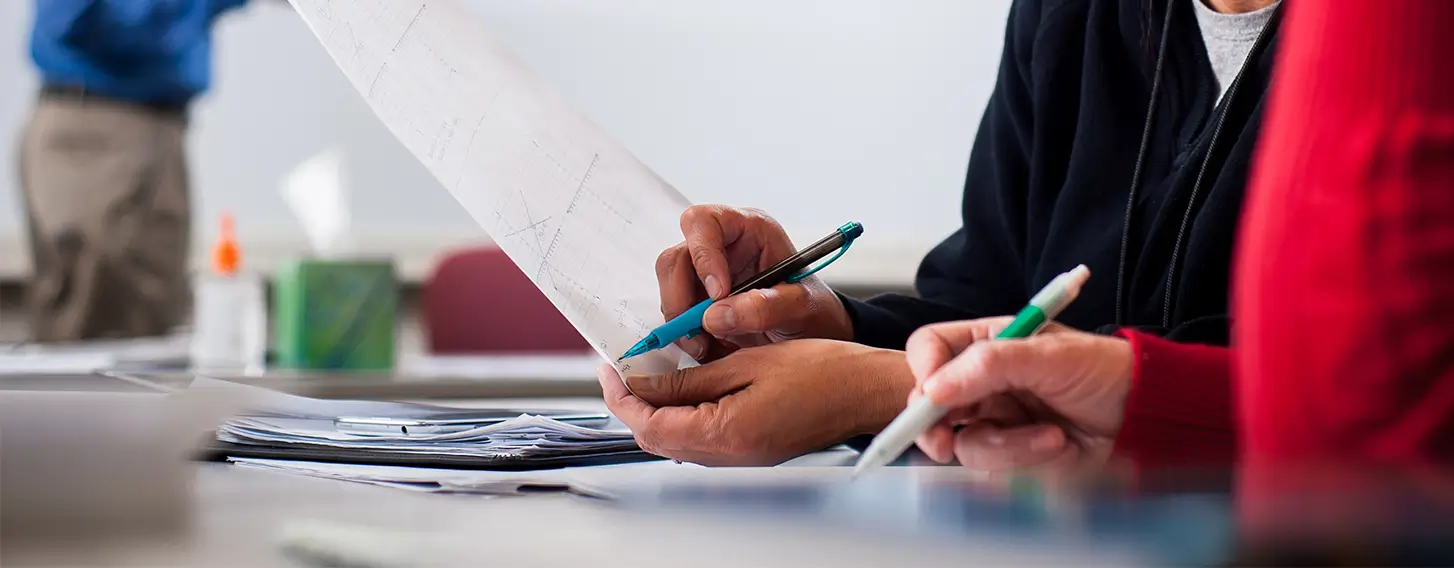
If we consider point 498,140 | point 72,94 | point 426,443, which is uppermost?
point 72,94

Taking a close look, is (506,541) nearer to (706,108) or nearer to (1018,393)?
(1018,393)

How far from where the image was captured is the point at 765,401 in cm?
62

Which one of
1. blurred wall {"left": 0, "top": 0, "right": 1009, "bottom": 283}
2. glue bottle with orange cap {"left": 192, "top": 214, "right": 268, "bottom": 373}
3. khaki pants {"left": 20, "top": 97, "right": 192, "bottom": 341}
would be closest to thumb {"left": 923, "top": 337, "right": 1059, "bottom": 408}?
glue bottle with orange cap {"left": 192, "top": 214, "right": 268, "bottom": 373}

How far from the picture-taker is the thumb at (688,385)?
65 centimetres

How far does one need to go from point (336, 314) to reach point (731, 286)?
70 centimetres

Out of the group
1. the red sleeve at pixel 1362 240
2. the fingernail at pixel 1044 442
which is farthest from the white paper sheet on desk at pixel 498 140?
the red sleeve at pixel 1362 240

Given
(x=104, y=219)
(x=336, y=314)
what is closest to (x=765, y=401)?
(x=336, y=314)

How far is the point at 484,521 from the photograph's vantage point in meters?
0.37

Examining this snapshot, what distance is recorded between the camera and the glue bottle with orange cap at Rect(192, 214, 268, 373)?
4.51 feet

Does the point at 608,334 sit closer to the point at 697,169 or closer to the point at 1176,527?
the point at 1176,527

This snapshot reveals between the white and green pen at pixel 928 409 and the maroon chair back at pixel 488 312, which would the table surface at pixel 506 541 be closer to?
the white and green pen at pixel 928 409

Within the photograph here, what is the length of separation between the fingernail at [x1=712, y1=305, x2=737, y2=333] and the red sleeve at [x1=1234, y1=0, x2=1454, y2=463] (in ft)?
1.07

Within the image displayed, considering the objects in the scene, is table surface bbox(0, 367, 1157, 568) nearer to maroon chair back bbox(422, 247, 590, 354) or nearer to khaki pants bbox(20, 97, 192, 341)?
maroon chair back bbox(422, 247, 590, 354)

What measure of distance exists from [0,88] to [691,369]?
Answer: 281 centimetres
